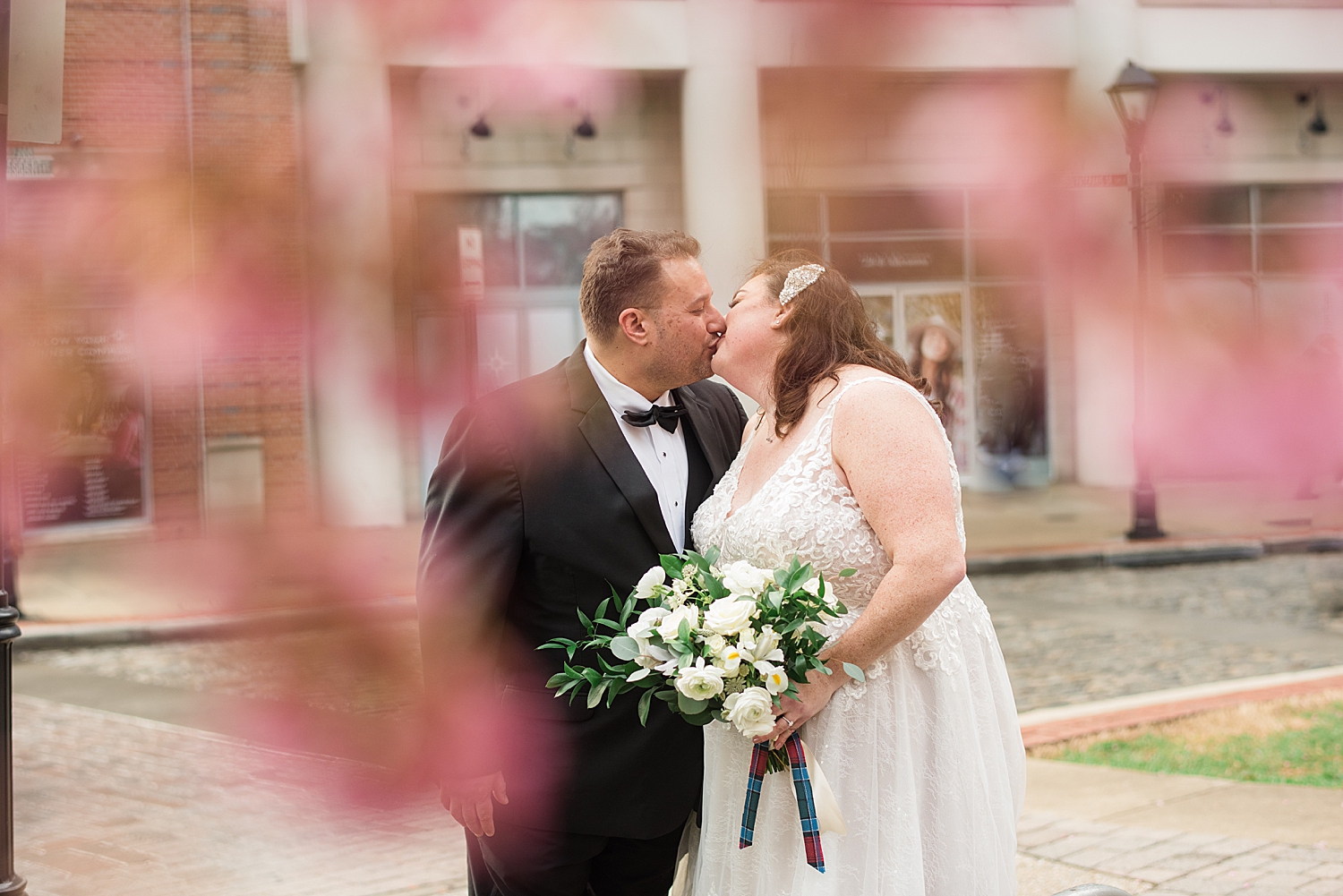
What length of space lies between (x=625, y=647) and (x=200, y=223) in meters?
0.95

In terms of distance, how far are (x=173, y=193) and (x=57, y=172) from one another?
15cm

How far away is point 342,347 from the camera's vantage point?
92 centimetres

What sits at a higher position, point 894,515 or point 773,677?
point 894,515

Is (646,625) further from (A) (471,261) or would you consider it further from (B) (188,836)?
(B) (188,836)

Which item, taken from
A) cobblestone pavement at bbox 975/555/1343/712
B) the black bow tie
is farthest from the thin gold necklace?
cobblestone pavement at bbox 975/555/1343/712

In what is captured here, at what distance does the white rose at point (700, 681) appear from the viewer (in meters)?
1.65

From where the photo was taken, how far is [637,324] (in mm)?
1914

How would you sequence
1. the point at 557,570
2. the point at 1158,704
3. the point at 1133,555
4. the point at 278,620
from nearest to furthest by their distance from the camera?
the point at 278,620, the point at 557,570, the point at 1158,704, the point at 1133,555

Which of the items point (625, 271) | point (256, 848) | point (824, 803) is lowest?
point (256, 848)

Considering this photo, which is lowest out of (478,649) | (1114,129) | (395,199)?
(478,649)

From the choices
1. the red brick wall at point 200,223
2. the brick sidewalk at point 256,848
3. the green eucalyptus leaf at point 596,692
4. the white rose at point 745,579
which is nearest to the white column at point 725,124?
the red brick wall at point 200,223

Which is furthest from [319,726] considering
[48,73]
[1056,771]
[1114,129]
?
[1056,771]

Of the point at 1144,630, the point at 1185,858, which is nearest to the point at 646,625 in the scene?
the point at 1185,858

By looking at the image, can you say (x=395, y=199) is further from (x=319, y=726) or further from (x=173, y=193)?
(x=319, y=726)
